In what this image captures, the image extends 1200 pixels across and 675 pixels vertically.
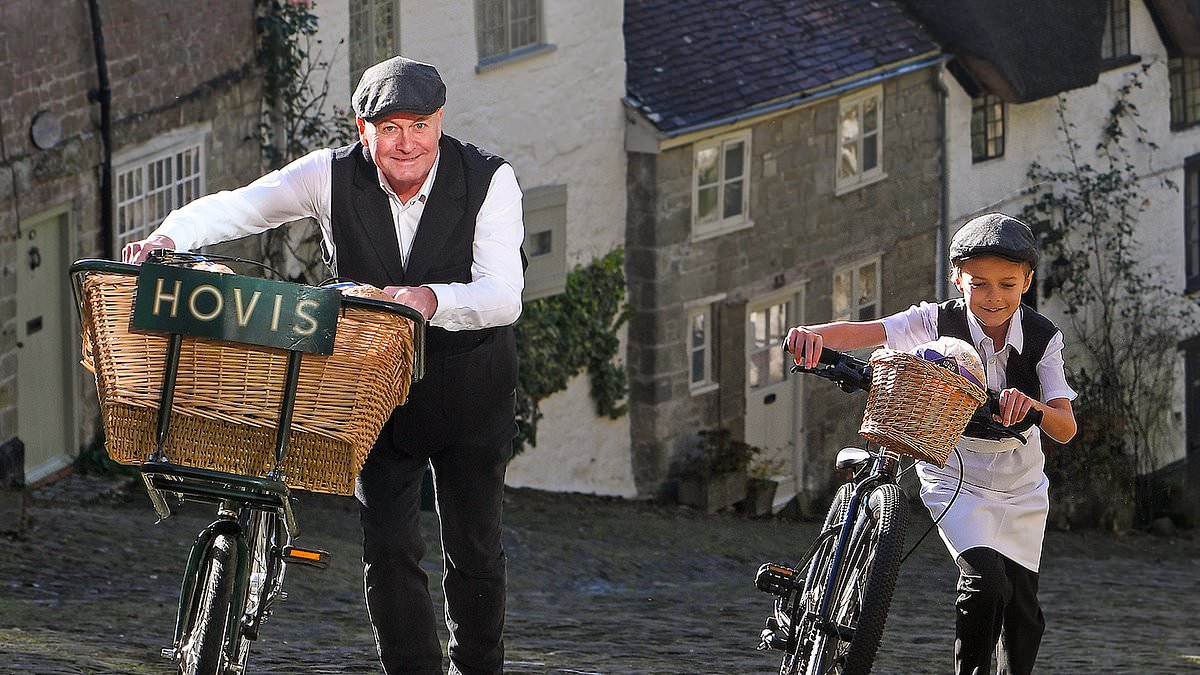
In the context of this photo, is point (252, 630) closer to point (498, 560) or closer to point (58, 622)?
point (498, 560)

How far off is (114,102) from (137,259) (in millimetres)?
9677

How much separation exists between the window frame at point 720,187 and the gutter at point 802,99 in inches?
13.6

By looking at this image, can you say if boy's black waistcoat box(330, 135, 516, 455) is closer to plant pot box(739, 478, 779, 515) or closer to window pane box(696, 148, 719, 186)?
window pane box(696, 148, 719, 186)

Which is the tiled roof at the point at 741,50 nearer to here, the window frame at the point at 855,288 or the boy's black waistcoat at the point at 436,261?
the window frame at the point at 855,288

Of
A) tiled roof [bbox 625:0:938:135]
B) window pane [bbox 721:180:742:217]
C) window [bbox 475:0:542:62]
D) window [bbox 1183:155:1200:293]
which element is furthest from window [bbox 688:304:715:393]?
window [bbox 1183:155:1200:293]

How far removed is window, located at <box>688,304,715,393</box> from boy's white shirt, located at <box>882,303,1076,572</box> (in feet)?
47.7

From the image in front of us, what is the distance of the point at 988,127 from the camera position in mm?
23531

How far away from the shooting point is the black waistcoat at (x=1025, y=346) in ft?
17.5

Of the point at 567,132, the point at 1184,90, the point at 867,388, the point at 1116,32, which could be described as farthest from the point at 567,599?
the point at 1184,90

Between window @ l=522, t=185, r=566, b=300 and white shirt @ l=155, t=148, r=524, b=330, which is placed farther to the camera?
window @ l=522, t=185, r=566, b=300

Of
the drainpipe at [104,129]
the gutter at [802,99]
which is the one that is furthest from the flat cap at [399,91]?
the gutter at [802,99]

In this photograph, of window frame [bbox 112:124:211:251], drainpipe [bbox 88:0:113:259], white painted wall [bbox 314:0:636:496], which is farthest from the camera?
white painted wall [bbox 314:0:636:496]

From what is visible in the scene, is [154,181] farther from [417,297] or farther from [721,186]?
[417,297]

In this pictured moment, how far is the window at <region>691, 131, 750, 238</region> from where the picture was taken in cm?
1961
